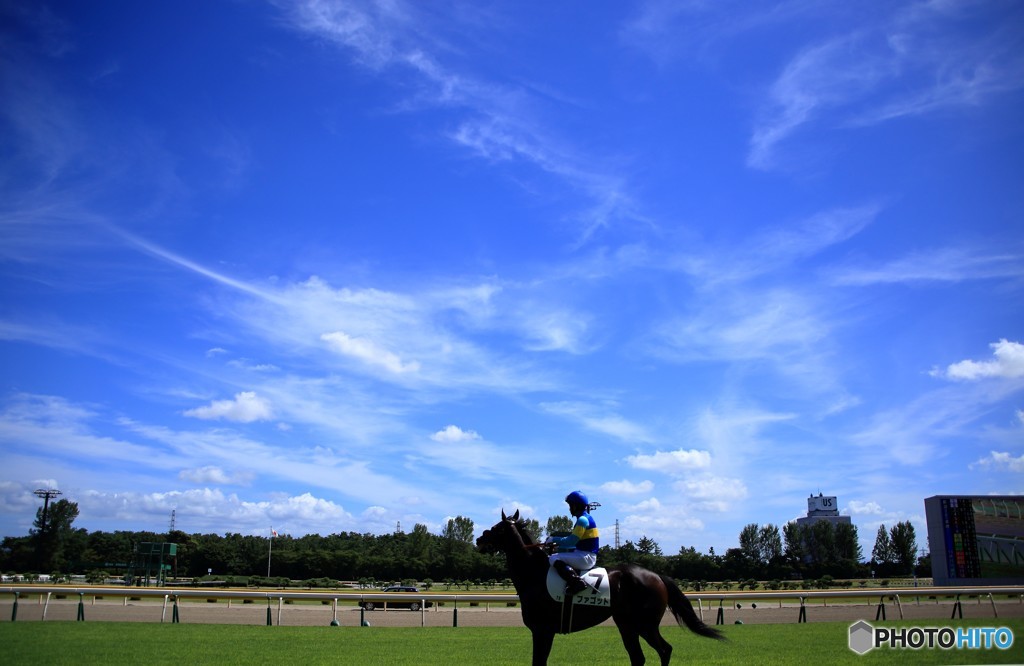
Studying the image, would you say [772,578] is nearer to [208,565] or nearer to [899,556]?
[899,556]

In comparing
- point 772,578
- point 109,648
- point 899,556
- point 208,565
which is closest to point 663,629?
point 109,648

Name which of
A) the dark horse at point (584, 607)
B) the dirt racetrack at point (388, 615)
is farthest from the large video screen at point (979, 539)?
the dark horse at point (584, 607)

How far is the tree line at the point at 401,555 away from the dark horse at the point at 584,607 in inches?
2342

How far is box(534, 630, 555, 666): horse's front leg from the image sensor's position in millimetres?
9891

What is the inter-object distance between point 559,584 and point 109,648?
1148 centimetres

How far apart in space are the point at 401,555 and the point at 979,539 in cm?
6288

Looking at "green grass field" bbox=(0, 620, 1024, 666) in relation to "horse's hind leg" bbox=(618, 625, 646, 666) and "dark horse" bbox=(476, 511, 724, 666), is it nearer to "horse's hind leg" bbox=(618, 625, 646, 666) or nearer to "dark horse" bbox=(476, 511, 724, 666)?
"dark horse" bbox=(476, 511, 724, 666)

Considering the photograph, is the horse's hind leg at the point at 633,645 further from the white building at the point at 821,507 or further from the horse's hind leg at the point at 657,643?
the white building at the point at 821,507

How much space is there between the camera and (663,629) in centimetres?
2312

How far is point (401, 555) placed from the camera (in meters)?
88.4

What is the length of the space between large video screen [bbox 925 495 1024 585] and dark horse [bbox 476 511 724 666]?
54.9 meters

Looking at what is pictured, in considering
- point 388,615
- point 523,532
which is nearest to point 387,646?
point 523,532

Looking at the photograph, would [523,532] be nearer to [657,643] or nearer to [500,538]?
[500,538]

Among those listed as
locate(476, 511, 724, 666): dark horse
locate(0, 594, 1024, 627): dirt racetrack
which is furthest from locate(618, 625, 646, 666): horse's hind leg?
locate(0, 594, 1024, 627): dirt racetrack
